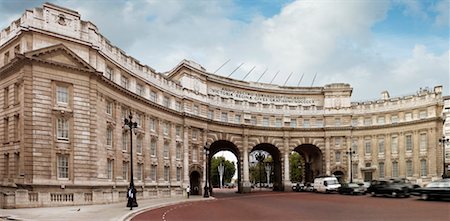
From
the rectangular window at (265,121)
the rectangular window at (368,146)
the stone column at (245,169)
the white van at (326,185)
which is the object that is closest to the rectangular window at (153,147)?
the white van at (326,185)

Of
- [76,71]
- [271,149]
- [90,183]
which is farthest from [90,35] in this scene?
[271,149]

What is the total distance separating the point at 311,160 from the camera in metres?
90.1

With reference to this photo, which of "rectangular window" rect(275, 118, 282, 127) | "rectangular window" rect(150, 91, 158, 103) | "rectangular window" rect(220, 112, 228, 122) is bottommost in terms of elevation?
"rectangular window" rect(275, 118, 282, 127)

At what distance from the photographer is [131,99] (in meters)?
50.5

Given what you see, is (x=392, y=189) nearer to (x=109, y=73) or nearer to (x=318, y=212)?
(x=318, y=212)

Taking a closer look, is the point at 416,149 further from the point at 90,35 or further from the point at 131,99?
the point at 90,35

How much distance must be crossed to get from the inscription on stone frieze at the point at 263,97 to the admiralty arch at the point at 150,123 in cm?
17

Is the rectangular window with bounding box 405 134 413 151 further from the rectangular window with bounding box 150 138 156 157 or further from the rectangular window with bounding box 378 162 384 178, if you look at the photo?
the rectangular window with bounding box 150 138 156 157

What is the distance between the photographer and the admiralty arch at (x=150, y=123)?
126 ft

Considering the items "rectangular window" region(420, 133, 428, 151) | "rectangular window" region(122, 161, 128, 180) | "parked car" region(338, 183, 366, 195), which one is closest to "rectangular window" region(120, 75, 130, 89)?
"rectangular window" region(122, 161, 128, 180)

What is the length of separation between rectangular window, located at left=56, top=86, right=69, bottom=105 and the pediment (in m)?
1.88

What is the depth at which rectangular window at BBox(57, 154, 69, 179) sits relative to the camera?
39062 millimetres

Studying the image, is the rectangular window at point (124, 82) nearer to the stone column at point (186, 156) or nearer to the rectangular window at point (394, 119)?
the stone column at point (186, 156)

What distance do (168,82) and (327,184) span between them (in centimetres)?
2377
